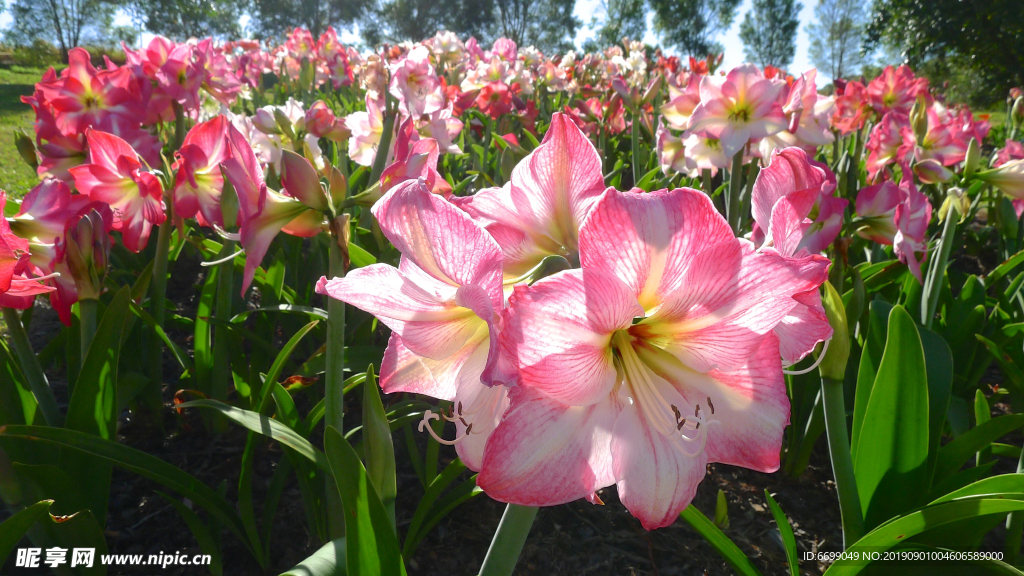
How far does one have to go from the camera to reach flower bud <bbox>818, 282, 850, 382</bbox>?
979mm

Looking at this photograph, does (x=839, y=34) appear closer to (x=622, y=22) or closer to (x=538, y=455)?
(x=622, y=22)

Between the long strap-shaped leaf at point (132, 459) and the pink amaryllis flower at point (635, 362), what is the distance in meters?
1.01

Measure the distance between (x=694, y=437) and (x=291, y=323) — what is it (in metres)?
1.83

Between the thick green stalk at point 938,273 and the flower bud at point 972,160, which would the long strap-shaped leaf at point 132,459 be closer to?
the thick green stalk at point 938,273

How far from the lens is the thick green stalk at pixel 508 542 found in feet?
2.38

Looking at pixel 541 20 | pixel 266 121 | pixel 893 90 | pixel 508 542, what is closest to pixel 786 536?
pixel 508 542

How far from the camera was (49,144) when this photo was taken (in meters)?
1.98

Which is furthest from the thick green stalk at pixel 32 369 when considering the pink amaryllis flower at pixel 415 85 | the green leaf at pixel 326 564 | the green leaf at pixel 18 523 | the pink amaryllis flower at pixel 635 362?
the pink amaryllis flower at pixel 415 85

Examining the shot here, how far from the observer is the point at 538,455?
1.93ft

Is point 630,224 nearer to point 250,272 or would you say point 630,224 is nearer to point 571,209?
point 571,209

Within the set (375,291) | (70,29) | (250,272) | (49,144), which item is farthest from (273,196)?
(70,29)

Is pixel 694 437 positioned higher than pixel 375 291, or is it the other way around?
pixel 375 291

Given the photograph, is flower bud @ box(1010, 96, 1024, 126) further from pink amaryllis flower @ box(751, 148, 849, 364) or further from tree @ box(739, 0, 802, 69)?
tree @ box(739, 0, 802, 69)

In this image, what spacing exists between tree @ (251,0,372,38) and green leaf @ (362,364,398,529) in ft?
→ 141
